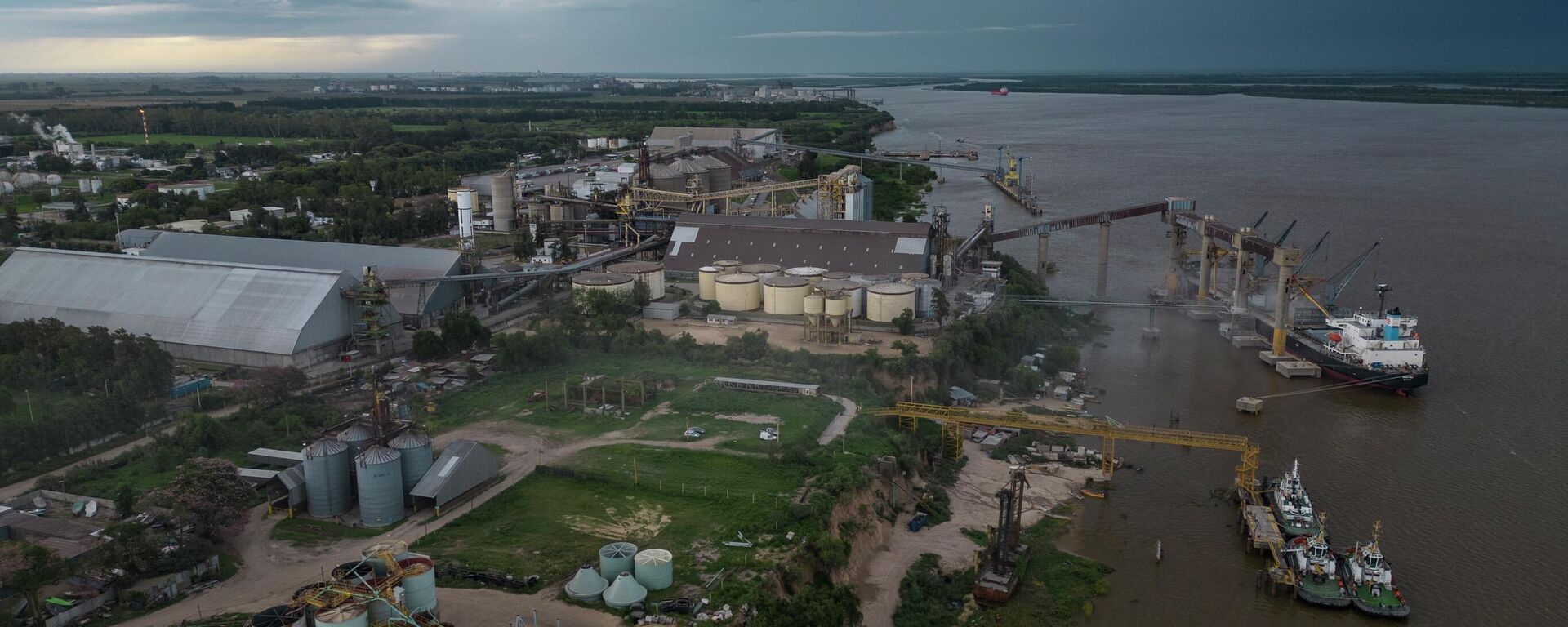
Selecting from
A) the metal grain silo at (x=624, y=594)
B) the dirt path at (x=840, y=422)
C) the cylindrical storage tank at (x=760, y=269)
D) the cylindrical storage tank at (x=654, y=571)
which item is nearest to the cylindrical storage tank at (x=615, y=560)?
the cylindrical storage tank at (x=654, y=571)

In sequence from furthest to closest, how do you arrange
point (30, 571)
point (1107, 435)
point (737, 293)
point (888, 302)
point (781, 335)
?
point (737, 293), point (888, 302), point (781, 335), point (1107, 435), point (30, 571)

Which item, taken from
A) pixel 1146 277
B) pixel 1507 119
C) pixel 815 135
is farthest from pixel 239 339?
pixel 1507 119

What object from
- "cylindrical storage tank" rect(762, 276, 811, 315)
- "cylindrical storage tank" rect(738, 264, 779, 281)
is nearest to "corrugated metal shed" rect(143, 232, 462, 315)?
"cylindrical storage tank" rect(738, 264, 779, 281)

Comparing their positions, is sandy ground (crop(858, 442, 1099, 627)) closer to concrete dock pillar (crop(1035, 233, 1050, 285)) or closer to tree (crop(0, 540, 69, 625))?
tree (crop(0, 540, 69, 625))

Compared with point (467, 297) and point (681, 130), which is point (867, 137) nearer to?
point (681, 130)

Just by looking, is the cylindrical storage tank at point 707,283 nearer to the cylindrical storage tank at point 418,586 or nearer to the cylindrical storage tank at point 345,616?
the cylindrical storage tank at point 418,586

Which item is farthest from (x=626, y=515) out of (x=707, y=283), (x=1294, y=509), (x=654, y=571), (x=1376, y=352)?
(x=1376, y=352)

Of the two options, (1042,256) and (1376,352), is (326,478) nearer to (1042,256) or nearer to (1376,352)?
(1376,352)
